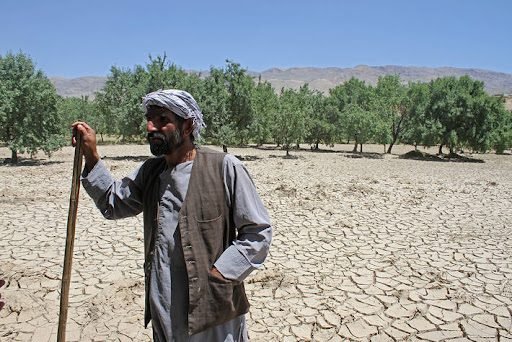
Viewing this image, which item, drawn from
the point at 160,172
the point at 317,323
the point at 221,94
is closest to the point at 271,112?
the point at 221,94

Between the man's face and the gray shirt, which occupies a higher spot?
the man's face

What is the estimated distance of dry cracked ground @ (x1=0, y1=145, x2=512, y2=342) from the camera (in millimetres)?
3611

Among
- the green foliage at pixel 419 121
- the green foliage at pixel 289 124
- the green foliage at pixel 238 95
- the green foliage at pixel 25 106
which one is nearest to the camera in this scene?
the green foliage at pixel 25 106

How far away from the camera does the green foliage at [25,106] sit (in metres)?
14.8

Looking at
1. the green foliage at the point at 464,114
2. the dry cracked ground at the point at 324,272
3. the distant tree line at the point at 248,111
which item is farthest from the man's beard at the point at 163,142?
the green foliage at the point at 464,114

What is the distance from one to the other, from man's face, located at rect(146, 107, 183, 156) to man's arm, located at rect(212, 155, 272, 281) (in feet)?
0.89

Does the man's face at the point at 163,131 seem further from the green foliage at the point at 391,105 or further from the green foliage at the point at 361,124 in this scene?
the green foliage at the point at 391,105

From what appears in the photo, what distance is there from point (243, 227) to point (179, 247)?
12.5 inches

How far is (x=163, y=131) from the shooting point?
1.82m

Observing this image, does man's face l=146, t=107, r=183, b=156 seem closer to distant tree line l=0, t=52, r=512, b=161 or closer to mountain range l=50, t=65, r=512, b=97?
distant tree line l=0, t=52, r=512, b=161

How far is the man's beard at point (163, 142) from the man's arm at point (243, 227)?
26 centimetres

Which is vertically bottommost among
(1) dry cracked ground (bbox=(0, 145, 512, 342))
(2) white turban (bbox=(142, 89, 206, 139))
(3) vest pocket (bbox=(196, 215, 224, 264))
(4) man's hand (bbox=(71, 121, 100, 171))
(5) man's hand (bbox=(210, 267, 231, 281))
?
(1) dry cracked ground (bbox=(0, 145, 512, 342))

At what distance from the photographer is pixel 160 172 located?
195 cm

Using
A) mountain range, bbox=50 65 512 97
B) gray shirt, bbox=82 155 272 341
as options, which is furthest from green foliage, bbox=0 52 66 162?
mountain range, bbox=50 65 512 97
